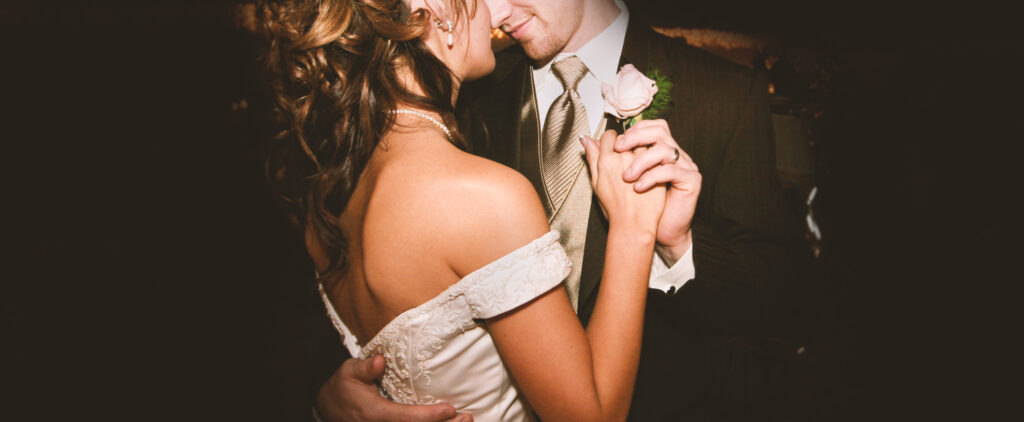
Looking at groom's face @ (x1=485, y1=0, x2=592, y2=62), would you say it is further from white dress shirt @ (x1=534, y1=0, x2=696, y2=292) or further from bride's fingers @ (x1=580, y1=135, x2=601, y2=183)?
bride's fingers @ (x1=580, y1=135, x2=601, y2=183)

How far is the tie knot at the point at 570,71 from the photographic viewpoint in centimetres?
135

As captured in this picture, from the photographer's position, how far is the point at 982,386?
2.25 m

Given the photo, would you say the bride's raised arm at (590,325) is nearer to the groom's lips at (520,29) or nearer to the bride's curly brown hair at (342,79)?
the bride's curly brown hair at (342,79)

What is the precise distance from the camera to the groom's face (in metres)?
1.32

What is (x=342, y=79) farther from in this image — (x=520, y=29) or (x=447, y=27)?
(x=520, y=29)

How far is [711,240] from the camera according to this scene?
1158mm

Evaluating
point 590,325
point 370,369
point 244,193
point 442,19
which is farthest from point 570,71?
point 244,193

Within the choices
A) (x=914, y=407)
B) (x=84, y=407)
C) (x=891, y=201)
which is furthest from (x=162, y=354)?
(x=914, y=407)

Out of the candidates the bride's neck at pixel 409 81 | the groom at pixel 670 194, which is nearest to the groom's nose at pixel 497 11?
the groom at pixel 670 194

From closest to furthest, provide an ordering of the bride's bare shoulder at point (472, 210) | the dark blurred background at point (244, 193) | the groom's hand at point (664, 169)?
1. the bride's bare shoulder at point (472, 210)
2. the groom's hand at point (664, 169)
3. the dark blurred background at point (244, 193)

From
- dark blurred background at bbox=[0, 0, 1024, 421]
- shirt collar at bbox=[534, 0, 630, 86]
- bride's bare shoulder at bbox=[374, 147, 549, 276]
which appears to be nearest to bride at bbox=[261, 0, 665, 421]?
bride's bare shoulder at bbox=[374, 147, 549, 276]

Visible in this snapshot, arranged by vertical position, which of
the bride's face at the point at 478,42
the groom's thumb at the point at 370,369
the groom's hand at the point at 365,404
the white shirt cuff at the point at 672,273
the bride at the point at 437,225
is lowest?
the groom's hand at the point at 365,404

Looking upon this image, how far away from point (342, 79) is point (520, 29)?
0.60 metres

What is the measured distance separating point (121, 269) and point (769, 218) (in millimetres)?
2510
